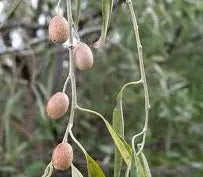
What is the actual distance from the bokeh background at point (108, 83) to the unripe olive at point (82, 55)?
965mm

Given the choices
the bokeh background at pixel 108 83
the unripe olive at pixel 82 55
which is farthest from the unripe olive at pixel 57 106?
the bokeh background at pixel 108 83

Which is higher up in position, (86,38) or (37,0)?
(37,0)

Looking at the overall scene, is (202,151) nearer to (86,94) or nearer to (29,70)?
(86,94)

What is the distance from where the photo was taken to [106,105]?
6.88 feet

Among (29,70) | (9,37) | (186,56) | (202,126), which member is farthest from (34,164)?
(186,56)

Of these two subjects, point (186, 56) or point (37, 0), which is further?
point (186, 56)

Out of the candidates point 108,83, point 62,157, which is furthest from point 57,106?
point 108,83

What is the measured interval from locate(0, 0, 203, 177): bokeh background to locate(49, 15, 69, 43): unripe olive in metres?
0.97

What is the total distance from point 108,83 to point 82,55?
1.56 meters

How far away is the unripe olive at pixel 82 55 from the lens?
600 millimetres

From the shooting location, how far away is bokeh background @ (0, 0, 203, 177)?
1753mm

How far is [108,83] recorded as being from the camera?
7.08 ft

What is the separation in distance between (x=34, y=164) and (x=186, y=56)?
0.76m

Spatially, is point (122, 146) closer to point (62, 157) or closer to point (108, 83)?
point (62, 157)
